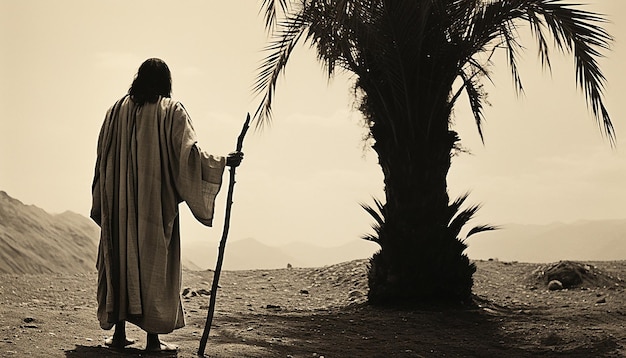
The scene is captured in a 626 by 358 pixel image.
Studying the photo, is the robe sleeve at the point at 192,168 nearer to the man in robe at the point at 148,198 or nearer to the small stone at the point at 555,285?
the man in robe at the point at 148,198

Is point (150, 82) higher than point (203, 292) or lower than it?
higher

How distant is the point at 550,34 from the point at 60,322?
621 cm

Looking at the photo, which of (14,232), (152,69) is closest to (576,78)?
(152,69)

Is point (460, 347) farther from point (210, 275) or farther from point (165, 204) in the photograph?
point (210, 275)

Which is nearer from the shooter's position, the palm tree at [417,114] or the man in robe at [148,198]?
the man in robe at [148,198]

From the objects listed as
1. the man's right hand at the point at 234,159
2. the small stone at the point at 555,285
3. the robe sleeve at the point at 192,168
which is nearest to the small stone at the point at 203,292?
the small stone at the point at 555,285

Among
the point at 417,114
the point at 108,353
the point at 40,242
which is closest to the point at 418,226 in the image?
the point at 417,114

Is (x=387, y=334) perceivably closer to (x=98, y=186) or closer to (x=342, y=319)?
(x=342, y=319)

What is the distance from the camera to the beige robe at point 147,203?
5.96m

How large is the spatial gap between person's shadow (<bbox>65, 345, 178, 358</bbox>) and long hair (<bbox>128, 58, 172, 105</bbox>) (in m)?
1.89

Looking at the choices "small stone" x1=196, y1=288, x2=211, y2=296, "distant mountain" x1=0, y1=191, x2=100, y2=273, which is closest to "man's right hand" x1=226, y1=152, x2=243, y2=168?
"small stone" x1=196, y1=288, x2=211, y2=296

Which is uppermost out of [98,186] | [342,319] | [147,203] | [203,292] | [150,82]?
[150,82]

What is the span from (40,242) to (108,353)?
8.29 metres

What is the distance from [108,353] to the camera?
5.91 meters
